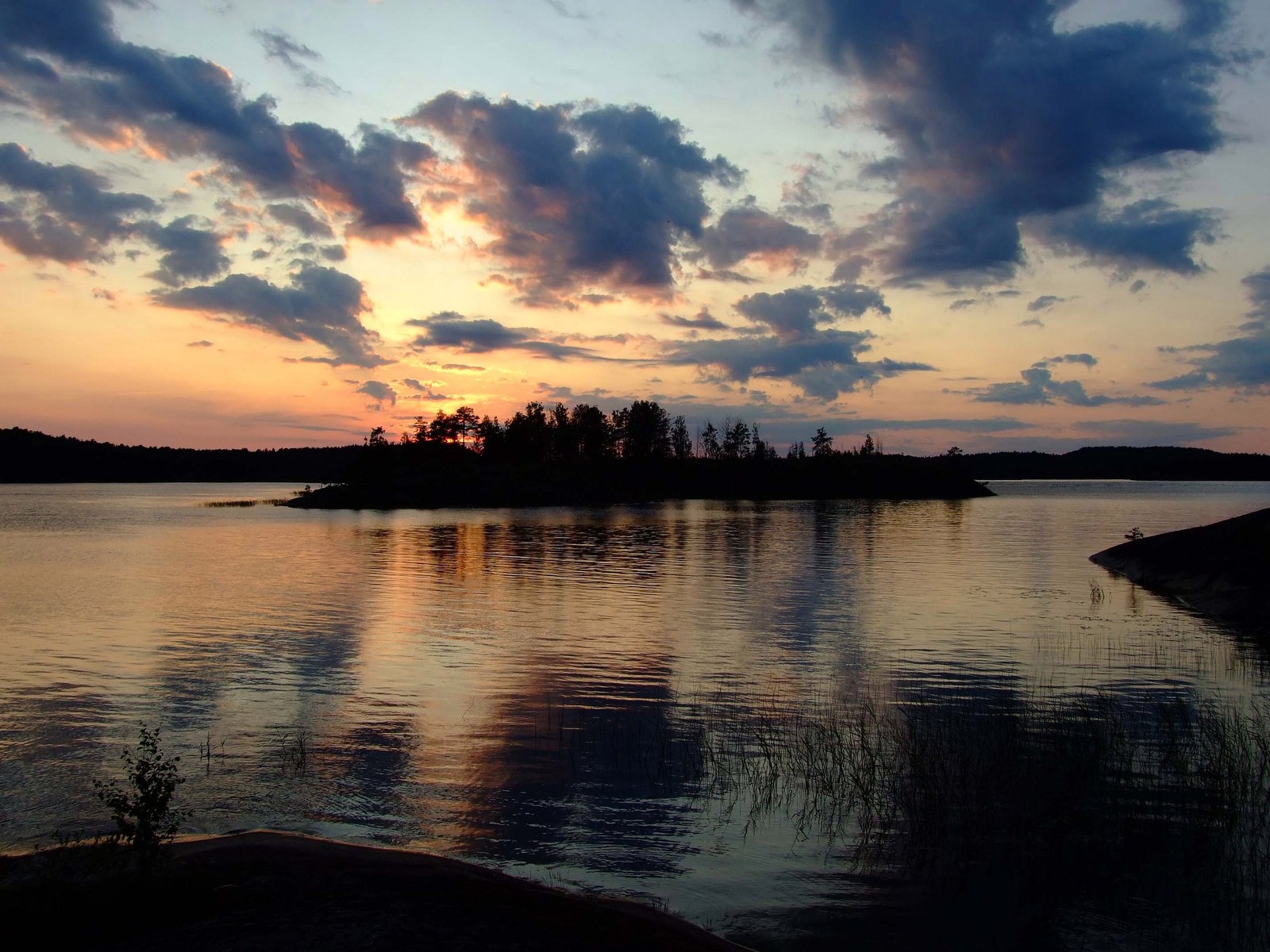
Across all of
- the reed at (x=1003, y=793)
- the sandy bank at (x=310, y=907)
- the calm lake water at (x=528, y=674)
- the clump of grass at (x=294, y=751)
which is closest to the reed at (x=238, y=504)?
the calm lake water at (x=528, y=674)

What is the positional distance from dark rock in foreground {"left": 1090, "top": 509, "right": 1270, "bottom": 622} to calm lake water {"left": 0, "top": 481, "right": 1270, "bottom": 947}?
2509mm

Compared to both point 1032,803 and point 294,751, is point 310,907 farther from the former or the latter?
point 1032,803

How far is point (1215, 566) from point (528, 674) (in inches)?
1527

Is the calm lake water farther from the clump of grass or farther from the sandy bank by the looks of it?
the sandy bank

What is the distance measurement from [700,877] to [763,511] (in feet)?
458

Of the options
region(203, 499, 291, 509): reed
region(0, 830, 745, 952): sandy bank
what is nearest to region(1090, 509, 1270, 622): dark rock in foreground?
region(0, 830, 745, 952): sandy bank

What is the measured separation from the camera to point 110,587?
49750 millimetres

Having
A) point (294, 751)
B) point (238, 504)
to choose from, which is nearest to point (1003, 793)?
point (294, 751)

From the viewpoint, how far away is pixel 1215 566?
150 feet

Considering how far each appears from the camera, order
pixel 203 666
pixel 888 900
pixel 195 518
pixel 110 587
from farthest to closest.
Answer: pixel 195 518, pixel 110 587, pixel 203 666, pixel 888 900

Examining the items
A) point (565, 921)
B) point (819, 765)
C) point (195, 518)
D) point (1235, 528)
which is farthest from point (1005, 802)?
point (195, 518)

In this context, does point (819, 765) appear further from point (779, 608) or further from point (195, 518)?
point (195, 518)

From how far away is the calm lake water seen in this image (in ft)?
48.2

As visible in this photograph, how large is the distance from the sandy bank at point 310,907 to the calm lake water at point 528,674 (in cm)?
144
